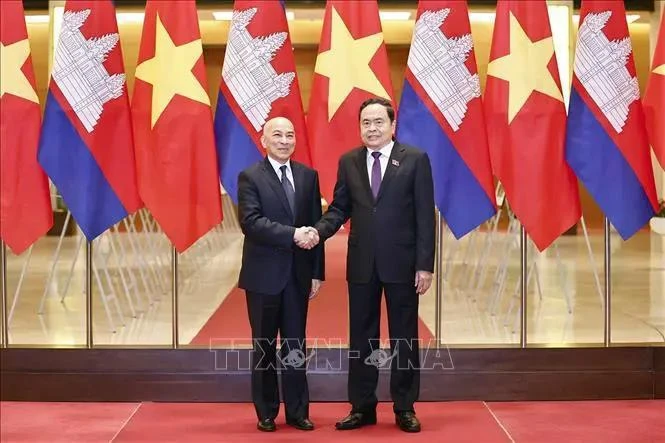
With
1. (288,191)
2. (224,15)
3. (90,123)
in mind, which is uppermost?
(224,15)

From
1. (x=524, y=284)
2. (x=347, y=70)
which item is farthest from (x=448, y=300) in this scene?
(x=347, y=70)

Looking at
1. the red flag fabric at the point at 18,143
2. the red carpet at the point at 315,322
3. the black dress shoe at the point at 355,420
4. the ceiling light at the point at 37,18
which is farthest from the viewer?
the ceiling light at the point at 37,18

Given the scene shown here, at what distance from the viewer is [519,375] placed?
5301 mm

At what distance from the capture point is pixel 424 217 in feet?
15.0

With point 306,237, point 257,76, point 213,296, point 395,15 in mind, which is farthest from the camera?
point 395,15

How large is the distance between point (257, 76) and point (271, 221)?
92 cm

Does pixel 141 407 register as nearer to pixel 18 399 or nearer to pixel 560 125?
pixel 18 399

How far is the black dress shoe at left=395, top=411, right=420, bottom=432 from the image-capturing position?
4.64 m

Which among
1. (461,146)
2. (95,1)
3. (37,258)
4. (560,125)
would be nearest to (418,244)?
(461,146)

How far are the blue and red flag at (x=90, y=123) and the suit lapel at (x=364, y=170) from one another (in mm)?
1286

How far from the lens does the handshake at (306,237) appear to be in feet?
14.6

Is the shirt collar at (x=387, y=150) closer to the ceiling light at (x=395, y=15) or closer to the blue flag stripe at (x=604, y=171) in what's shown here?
the blue flag stripe at (x=604, y=171)

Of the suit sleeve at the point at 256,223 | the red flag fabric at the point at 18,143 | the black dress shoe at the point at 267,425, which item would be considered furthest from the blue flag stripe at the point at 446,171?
the red flag fabric at the point at 18,143

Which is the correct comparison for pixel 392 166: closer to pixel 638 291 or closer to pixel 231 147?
pixel 231 147
